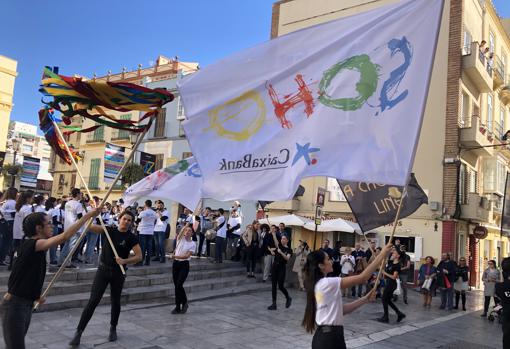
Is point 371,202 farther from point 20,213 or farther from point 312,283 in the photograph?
point 20,213

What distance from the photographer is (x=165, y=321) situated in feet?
28.3

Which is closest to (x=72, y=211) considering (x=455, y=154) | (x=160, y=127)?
→ (x=455, y=154)

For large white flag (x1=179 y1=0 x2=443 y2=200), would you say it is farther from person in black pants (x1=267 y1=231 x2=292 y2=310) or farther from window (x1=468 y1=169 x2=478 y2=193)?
window (x1=468 y1=169 x2=478 y2=193)

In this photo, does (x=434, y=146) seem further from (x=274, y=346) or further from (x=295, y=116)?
(x=295, y=116)

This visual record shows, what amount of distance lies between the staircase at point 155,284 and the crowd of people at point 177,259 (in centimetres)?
55

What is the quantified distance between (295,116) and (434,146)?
18.1 m

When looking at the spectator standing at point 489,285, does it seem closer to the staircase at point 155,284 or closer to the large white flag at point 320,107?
the staircase at point 155,284

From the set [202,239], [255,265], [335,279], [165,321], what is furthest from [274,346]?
[202,239]

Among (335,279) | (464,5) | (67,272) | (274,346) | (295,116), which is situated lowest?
(274,346)

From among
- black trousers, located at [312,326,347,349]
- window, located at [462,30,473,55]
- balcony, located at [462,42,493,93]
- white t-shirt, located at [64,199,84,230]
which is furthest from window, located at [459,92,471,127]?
black trousers, located at [312,326,347,349]

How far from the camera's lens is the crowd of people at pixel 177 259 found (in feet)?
13.4

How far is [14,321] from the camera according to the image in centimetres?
412

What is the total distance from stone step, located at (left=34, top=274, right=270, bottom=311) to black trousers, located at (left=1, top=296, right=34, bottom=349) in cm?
488

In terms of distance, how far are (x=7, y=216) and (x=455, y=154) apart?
18.3 metres
